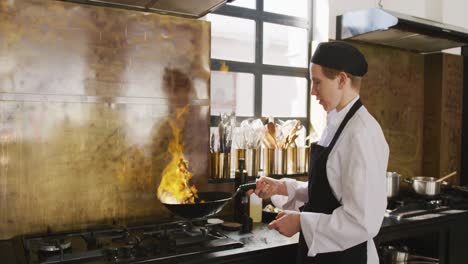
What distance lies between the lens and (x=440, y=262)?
266cm

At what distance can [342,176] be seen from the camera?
1.59m

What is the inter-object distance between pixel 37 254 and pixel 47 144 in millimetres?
533

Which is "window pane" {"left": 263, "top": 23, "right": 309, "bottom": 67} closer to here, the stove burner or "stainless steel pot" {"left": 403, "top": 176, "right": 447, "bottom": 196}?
"stainless steel pot" {"left": 403, "top": 176, "right": 447, "bottom": 196}

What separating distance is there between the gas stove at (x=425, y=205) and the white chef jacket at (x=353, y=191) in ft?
3.33

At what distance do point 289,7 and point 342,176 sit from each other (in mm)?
1784

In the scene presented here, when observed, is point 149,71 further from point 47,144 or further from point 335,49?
point 335,49

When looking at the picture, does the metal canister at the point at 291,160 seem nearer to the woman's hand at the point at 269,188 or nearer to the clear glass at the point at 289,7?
the woman's hand at the point at 269,188

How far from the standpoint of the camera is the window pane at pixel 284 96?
293cm

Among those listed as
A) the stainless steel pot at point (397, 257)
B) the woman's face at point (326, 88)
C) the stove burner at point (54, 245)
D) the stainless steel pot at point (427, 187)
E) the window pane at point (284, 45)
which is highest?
the window pane at point (284, 45)

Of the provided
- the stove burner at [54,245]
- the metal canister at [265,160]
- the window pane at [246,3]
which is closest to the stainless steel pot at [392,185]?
the metal canister at [265,160]

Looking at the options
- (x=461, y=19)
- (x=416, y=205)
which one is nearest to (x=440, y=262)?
(x=416, y=205)

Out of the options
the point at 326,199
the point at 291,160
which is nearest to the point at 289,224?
the point at 326,199

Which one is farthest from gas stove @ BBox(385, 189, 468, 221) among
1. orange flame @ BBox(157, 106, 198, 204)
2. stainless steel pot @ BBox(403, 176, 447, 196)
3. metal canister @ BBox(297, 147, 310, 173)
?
orange flame @ BBox(157, 106, 198, 204)

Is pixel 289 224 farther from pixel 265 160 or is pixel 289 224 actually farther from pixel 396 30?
pixel 396 30
